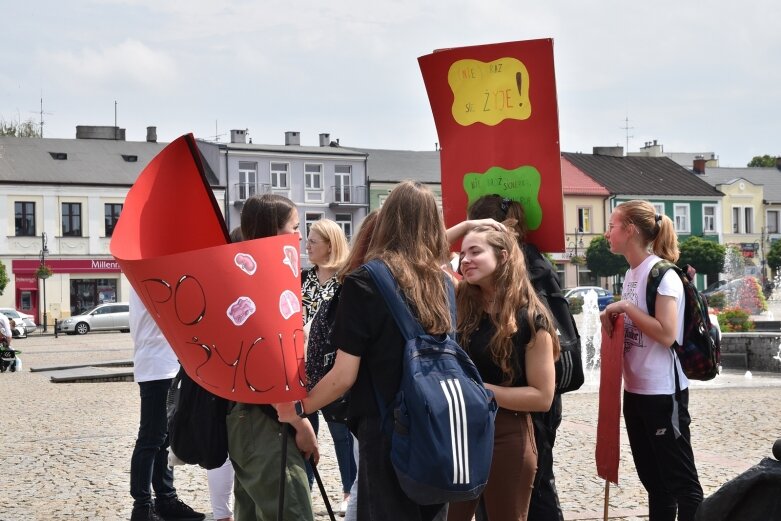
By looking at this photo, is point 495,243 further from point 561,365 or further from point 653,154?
point 653,154

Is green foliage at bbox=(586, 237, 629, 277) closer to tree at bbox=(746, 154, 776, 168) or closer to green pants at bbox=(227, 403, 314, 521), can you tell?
tree at bbox=(746, 154, 776, 168)

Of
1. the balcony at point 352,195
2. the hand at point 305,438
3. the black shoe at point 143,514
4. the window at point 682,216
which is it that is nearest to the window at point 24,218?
the balcony at point 352,195

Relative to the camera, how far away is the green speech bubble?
468cm

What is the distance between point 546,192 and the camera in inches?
184

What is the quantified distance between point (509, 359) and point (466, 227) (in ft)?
2.02

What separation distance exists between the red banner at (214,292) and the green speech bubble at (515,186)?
4.31 feet

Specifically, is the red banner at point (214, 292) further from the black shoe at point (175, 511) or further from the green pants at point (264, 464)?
the black shoe at point (175, 511)

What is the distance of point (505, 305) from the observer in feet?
13.3

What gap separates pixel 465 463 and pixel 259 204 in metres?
1.53

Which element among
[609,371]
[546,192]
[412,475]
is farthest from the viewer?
[609,371]

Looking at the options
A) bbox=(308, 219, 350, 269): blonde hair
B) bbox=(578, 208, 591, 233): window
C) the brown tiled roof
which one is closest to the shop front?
bbox=(578, 208, 591, 233): window

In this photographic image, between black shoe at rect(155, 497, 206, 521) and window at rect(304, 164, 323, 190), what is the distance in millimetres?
55242

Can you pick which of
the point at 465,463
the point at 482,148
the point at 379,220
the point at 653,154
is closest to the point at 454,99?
the point at 482,148

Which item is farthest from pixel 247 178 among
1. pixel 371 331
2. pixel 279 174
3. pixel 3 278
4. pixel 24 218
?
pixel 371 331
